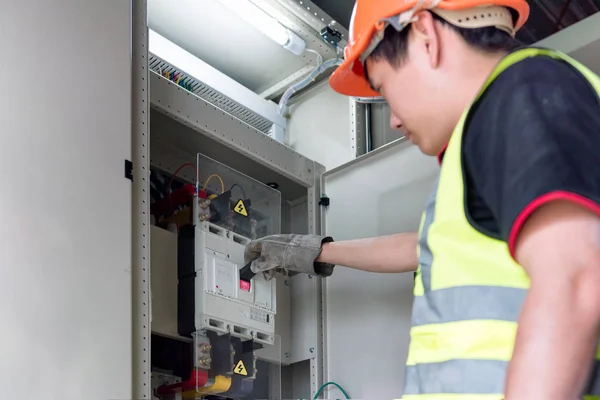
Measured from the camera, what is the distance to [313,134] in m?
2.73

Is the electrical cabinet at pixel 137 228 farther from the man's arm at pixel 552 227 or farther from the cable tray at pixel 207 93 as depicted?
the man's arm at pixel 552 227

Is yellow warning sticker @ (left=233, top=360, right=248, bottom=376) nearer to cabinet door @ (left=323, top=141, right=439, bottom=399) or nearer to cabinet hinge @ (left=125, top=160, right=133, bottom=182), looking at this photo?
cabinet door @ (left=323, top=141, right=439, bottom=399)

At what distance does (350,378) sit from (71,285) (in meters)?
1.04

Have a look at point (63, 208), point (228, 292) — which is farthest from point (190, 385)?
point (63, 208)

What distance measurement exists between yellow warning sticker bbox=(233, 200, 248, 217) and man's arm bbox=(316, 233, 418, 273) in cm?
38

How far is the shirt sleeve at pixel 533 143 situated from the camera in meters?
0.77

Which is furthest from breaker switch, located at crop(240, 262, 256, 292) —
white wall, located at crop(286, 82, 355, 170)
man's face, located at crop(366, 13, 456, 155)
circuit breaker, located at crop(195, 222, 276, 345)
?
man's face, located at crop(366, 13, 456, 155)

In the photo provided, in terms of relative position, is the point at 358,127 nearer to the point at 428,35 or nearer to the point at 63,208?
the point at 63,208

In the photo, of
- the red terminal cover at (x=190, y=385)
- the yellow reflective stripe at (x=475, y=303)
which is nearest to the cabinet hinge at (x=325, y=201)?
the red terminal cover at (x=190, y=385)

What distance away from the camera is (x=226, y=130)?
227cm

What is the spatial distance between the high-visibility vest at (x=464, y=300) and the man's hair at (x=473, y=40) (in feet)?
0.38

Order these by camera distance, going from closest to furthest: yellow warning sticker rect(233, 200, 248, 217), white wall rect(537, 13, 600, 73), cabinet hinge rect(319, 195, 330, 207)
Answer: white wall rect(537, 13, 600, 73) < yellow warning sticker rect(233, 200, 248, 217) < cabinet hinge rect(319, 195, 330, 207)

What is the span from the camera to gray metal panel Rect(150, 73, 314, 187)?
6.81 ft

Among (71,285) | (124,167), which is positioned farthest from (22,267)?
(124,167)
